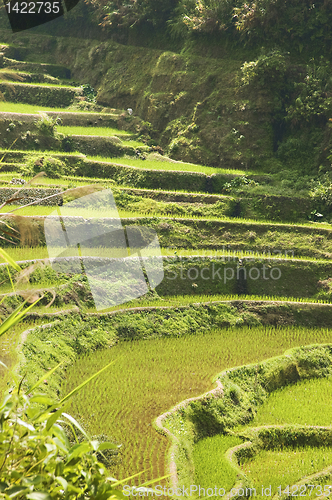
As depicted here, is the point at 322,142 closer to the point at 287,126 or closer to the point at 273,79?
the point at 287,126

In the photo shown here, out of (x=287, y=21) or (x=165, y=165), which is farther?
(x=287, y=21)

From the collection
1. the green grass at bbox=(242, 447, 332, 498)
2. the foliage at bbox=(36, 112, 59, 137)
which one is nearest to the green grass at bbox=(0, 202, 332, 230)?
the foliage at bbox=(36, 112, 59, 137)

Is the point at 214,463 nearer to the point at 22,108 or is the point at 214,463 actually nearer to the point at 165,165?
the point at 165,165

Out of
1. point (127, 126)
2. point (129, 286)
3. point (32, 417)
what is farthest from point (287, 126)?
point (32, 417)

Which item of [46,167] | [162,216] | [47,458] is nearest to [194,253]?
[162,216]

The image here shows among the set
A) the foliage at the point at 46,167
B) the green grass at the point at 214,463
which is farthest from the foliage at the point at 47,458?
the foliage at the point at 46,167

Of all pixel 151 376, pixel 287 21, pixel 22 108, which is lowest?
pixel 151 376

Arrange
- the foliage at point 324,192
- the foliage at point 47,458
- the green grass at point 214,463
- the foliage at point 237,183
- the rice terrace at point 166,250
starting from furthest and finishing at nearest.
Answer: the foliage at point 237,183 < the foliage at point 324,192 < the green grass at point 214,463 < the rice terrace at point 166,250 < the foliage at point 47,458

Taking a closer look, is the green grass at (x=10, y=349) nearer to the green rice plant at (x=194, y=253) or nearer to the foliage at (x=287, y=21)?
the green rice plant at (x=194, y=253)
